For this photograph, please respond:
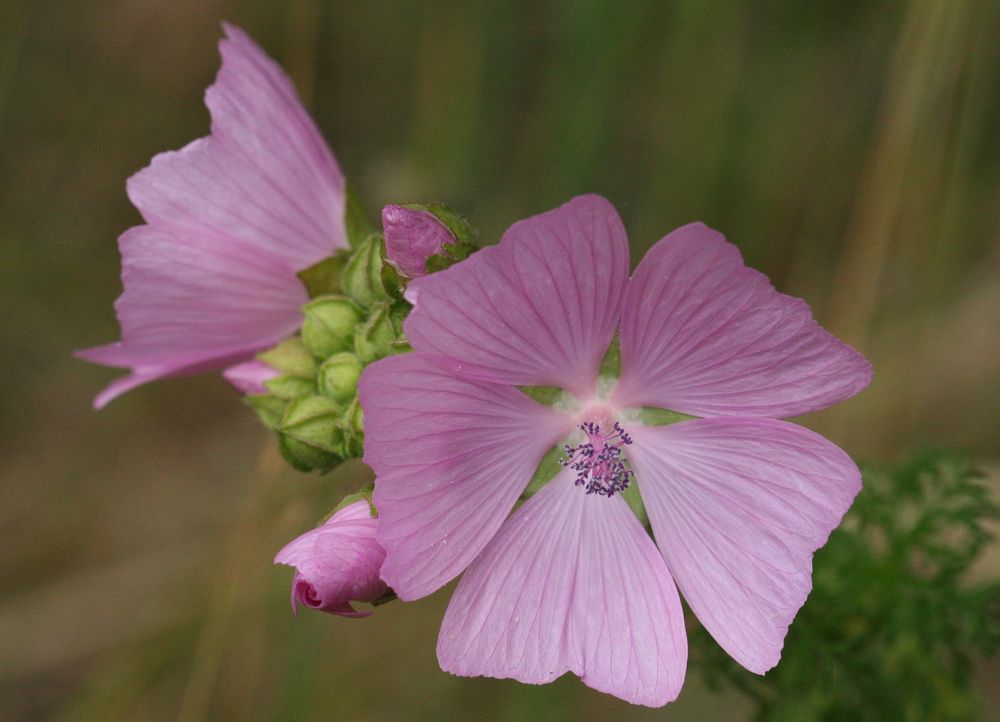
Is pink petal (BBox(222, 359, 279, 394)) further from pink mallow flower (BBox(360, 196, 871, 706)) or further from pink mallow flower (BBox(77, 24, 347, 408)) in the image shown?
pink mallow flower (BBox(360, 196, 871, 706))

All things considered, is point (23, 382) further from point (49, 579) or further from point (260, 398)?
point (260, 398)

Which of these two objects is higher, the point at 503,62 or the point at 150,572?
the point at 503,62

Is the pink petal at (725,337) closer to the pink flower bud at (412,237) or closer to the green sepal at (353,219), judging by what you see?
the pink flower bud at (412,237)

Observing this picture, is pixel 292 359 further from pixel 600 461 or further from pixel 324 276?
pixel 600 461

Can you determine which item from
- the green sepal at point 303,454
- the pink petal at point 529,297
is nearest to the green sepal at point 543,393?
the pink petal at point 529,297

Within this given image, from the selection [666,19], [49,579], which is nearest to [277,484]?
[49,579]

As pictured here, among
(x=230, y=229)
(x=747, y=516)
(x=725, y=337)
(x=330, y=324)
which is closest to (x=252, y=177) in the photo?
(x=230, y=229)
